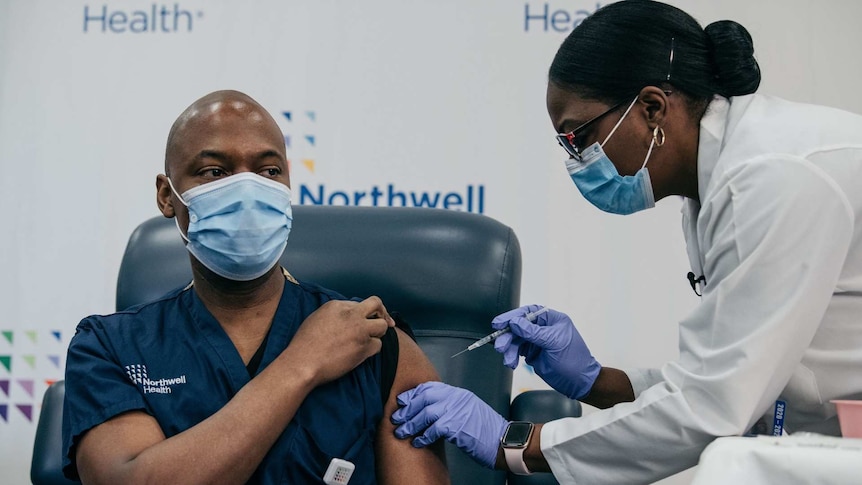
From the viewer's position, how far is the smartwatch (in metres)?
1.51

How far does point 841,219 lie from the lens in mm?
1290

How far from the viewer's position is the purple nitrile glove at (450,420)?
151 cm

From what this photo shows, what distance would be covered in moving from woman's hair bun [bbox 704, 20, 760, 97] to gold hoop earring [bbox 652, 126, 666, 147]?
0.42 ft

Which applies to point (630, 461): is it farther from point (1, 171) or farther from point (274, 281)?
point (1, 171)

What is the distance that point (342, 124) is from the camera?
2533 mm

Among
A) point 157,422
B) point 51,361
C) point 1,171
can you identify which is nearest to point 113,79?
point 1,171

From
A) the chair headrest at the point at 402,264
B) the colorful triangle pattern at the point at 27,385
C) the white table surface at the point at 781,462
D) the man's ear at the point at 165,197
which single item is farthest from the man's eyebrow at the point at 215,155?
the colorful triangle pattern at the point at 27,385

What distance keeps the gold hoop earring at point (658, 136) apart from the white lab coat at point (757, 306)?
6 cm

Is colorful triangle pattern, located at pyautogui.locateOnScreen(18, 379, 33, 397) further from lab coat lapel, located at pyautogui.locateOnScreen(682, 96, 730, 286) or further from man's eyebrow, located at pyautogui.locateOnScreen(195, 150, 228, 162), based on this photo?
lab coat lapel, located at pyautogui.locateOnScreen(682, 96, 730, 286)

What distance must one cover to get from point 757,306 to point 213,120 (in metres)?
0.90

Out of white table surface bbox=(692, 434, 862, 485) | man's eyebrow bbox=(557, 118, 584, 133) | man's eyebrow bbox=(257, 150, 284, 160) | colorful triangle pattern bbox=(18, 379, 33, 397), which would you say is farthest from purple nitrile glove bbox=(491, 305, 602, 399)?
colorful triangle pattern bbox=(18, 379, 33, 397)

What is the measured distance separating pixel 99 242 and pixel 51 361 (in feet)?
1.13

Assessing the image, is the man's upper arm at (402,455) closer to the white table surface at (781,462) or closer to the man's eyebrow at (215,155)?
the man's eyebrow at (215,155)

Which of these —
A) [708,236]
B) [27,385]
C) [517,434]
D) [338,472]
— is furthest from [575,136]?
[27,385]
